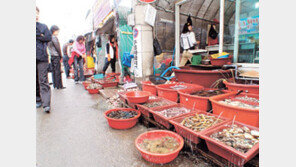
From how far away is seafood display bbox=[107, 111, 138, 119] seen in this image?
9.33 ft

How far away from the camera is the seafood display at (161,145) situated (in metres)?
1.84

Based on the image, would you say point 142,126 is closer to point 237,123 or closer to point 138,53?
point 237,123

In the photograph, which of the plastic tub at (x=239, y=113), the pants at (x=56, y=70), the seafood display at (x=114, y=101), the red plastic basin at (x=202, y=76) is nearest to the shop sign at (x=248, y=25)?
the red plastic basin at (x=202, y=76)

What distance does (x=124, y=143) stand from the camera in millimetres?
2332

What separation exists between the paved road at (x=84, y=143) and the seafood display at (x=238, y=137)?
0.39 meters

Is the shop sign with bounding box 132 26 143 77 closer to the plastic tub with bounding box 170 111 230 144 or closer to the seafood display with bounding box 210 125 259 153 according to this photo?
the plastic tub with bounding box 170 111 230 144

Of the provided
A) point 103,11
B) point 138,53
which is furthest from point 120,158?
point 103,11

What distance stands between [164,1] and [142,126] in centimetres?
432

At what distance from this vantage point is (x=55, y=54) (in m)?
6.31

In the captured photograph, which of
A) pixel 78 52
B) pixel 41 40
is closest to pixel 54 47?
pixel 78 52

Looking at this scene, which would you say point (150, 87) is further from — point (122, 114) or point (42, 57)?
point (42, 57)

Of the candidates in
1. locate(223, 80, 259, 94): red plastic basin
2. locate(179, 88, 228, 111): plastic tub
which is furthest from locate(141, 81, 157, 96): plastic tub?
locate(223, 80, 259, 94): red plastic basin

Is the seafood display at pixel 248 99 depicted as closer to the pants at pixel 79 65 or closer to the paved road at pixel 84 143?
the paved road at pixel 84 143

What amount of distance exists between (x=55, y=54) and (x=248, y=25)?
6.56 metres
